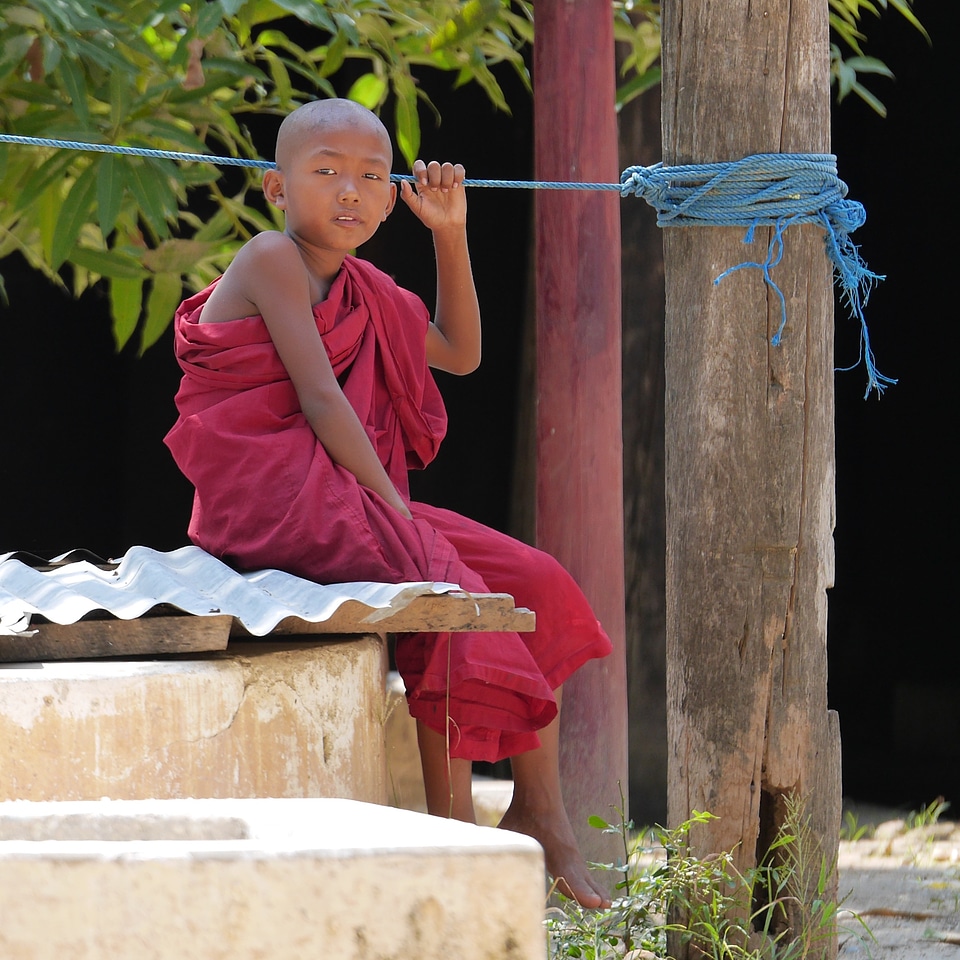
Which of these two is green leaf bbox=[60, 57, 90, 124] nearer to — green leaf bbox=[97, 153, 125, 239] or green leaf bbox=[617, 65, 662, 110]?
green leaf bbox=[97, 153, 125, 239]

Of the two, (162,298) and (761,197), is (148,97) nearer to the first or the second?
(162,298)

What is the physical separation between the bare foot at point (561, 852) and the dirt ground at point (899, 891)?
1.50ft

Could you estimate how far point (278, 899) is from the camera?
1.22 meters

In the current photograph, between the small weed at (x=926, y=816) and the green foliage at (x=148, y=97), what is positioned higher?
the green foliage at (x=148, y=97)

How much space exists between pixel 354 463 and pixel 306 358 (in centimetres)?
21

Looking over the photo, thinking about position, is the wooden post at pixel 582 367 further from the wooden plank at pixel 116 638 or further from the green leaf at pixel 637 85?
the wooden plank at pixel 116 638

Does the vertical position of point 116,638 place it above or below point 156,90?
below

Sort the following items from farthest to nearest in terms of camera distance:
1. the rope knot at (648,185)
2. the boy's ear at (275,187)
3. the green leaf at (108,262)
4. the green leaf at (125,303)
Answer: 1. the green leaf at (125,303)
2. the green leaf at (108,262)
3. the boy's ear at (275,187)
4. the rope knot at (648,185)

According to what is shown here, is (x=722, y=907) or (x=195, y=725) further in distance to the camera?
(x=722, y=907)

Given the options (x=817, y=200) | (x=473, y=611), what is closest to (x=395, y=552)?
(x=473, y=611)

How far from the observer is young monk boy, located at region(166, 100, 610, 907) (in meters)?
2.60

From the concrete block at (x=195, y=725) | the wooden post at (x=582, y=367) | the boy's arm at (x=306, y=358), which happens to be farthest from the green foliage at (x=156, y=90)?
the concrete block at (x=195, y=725)

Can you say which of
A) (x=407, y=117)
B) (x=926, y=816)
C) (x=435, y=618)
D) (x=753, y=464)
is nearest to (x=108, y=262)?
(x=407, y=117)

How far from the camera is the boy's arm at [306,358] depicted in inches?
107
